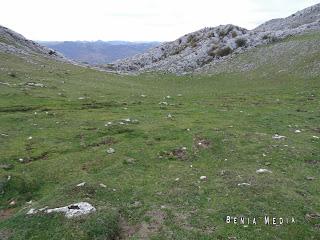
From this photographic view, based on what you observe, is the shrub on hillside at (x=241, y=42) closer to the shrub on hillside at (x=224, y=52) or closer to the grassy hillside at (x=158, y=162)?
the shrub on hillside at (x=224, y=52)

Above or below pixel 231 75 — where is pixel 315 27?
above

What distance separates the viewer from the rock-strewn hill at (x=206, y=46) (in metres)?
92.6

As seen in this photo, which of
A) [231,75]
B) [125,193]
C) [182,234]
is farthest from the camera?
[231,75]

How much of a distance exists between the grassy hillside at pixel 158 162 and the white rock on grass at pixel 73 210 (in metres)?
0.36

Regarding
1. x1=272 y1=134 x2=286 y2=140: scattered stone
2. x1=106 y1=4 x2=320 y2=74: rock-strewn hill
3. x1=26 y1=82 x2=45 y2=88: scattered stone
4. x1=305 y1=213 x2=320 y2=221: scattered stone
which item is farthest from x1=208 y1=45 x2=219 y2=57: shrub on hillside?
x1=305 y1=213 x2=320 y2=221: scattered stone

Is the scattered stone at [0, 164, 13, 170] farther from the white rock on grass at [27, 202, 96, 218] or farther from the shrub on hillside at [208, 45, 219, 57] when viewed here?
the shrub on hillside at [208, 45, 219, 57]

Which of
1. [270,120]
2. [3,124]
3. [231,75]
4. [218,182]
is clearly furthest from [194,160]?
[231,75]

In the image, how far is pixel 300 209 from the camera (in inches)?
816

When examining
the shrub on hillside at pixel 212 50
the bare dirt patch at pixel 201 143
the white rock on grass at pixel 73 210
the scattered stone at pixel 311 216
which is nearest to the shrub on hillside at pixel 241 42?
the shrub on hillside at pixel 212 50

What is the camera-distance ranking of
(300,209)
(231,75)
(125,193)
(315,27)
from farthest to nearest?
(315,27)
(231,75)
(125,193)
(300,209)

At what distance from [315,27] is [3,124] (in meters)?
76.9

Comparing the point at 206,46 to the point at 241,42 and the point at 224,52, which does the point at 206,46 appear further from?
the point at 241,42

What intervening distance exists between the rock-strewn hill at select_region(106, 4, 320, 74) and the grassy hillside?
125ft

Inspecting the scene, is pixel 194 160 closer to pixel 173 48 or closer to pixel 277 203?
pixel 277 203
